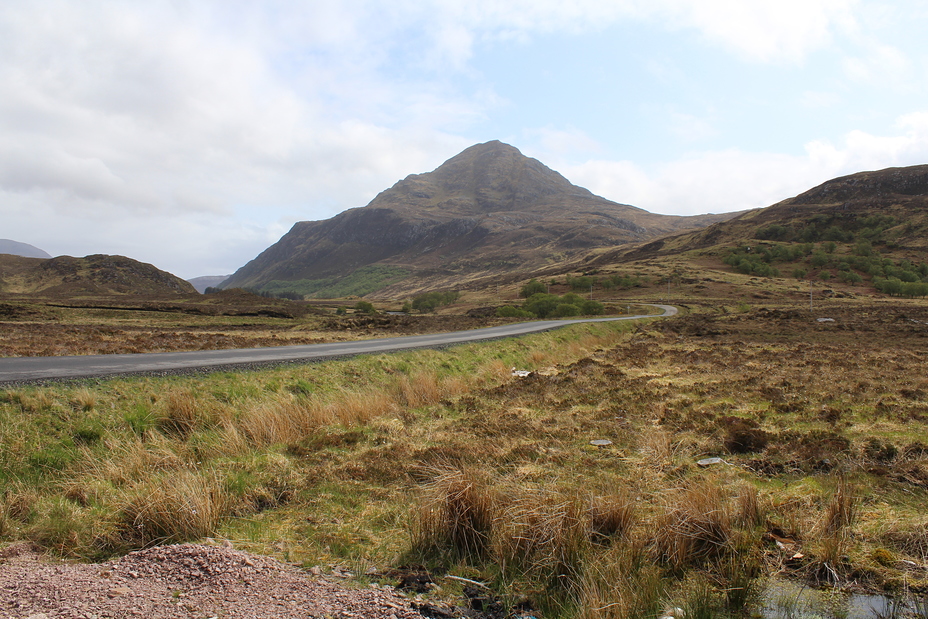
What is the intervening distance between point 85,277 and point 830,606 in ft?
475

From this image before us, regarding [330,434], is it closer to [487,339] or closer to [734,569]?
[734,569]

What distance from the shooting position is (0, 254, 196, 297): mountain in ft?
350

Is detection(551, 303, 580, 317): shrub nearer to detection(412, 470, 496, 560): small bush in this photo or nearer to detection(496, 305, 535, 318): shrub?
detection(496, 305, 535, 318): shrub

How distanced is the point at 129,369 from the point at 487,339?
1623 centimetres

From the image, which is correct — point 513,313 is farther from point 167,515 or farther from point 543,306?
point 167,515

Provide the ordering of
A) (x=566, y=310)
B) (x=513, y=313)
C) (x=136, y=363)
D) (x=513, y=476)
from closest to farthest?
(x=513, y=476)
(x=136, y=363)
(x=513, y=313)
(x=566, y=310)

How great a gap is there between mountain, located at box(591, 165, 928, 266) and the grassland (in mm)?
129818

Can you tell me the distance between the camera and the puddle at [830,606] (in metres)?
3.96

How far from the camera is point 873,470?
7.37 metres

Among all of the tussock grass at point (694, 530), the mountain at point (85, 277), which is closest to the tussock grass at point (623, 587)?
Answer: the tussock grass at point (694, 530)

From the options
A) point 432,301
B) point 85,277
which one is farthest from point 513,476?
point 85,277

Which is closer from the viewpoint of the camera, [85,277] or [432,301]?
[432,301]

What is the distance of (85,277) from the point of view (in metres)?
112

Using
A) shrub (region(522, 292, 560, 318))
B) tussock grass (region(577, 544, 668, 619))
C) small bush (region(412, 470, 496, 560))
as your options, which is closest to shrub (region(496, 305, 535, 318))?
shrub (region(522, 292, 560, 318))
